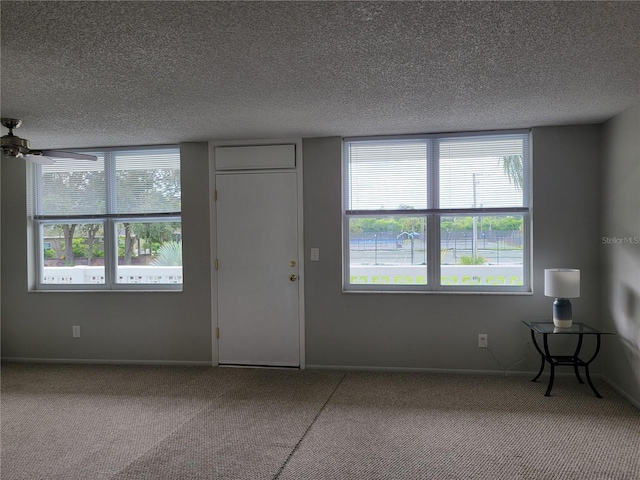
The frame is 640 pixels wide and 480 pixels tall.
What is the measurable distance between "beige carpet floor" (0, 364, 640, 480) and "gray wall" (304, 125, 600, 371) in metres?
0.21

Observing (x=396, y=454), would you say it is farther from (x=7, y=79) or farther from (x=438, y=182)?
(x=7, y=79)

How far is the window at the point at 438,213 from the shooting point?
4289 mm

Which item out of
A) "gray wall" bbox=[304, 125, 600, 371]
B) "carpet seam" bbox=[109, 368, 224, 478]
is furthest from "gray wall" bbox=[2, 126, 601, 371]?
"carpet seam" bbox=[109, 368, 224, 478]

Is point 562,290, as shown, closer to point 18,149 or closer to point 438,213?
point 438,213

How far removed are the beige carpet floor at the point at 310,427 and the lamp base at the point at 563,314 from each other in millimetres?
549

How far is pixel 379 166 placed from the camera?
4500 millimetres

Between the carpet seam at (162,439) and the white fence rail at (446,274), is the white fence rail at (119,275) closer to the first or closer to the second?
the carpet seam at (162,439)

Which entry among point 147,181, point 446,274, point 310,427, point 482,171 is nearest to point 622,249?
point 482,171

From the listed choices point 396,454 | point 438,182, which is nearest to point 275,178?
point 438,182

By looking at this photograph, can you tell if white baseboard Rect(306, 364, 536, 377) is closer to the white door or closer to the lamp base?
the white door

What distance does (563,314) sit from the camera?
3768 millimetres

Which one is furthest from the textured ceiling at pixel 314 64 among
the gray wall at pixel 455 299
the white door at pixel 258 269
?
the white door at pixel 258 269

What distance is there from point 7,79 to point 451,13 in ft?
8.06

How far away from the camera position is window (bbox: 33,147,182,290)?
15.8 ft
